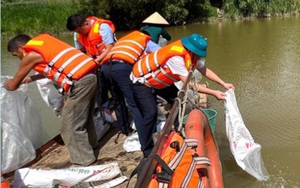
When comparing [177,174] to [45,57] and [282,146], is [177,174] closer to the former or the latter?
[45,57]

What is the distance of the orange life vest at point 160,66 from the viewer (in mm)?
2947

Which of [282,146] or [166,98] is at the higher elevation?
[166,98]

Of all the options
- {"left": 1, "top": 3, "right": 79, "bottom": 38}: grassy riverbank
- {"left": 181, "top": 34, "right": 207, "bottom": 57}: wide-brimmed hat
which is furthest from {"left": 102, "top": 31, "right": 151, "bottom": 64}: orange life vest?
{"left": 1, "top": 3, "right": 79, "bottom": 38}: grassy riverbank

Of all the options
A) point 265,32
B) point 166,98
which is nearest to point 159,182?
point 166,98

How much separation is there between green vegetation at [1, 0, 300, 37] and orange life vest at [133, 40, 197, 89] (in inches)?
608

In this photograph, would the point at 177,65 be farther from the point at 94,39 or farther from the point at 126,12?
the point at 126,12

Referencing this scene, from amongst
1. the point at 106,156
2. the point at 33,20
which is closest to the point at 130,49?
the point at 106,156

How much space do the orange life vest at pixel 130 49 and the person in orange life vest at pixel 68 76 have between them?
432 mm

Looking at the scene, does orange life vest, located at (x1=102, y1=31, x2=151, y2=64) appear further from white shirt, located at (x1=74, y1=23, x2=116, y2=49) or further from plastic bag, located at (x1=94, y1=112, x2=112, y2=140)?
plastic bag, located at (x1=94, y1=112, x2=112, y2=140)

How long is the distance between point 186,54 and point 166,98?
1.37 metres

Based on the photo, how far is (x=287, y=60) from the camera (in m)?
8.45

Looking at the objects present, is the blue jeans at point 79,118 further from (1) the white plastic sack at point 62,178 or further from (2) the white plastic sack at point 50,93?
(2) the white plastic sack at point 50,93

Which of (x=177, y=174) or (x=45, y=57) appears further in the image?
(x=45, y=57)

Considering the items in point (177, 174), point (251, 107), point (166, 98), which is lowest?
point (251, 107)
